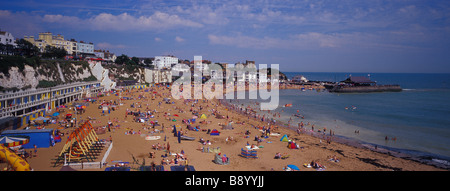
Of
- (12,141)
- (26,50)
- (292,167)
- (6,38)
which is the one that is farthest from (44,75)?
(292,167)

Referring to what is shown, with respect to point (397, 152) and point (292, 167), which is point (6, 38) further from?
point (397, 152)

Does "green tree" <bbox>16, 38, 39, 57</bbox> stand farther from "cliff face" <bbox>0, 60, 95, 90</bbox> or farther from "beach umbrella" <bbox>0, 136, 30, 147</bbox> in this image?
"beach umbrella" <bbox>0, 136, 30, 147</bbox>

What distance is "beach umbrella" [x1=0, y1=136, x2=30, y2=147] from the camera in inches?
437

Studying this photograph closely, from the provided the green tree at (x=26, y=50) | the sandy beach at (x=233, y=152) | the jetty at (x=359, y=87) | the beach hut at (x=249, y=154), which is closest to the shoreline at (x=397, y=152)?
the sandy beach at (x=233, y=152)

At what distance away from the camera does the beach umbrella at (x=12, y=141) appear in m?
11.1

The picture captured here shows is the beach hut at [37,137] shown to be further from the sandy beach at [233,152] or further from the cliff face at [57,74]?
the cliff face at [57,74]

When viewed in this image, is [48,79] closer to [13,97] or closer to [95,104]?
[95,104]

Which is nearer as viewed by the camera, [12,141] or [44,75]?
[12,141]

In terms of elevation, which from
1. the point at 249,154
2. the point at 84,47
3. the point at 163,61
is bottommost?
the point at 249,154

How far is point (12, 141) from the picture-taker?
11.4 meters

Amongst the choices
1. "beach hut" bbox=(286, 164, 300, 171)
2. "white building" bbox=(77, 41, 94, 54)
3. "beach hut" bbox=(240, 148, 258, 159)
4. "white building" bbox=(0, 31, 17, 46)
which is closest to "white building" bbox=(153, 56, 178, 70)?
"white building" bbox=(77, 41, 94, 54)

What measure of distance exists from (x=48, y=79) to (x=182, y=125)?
20.1 m
